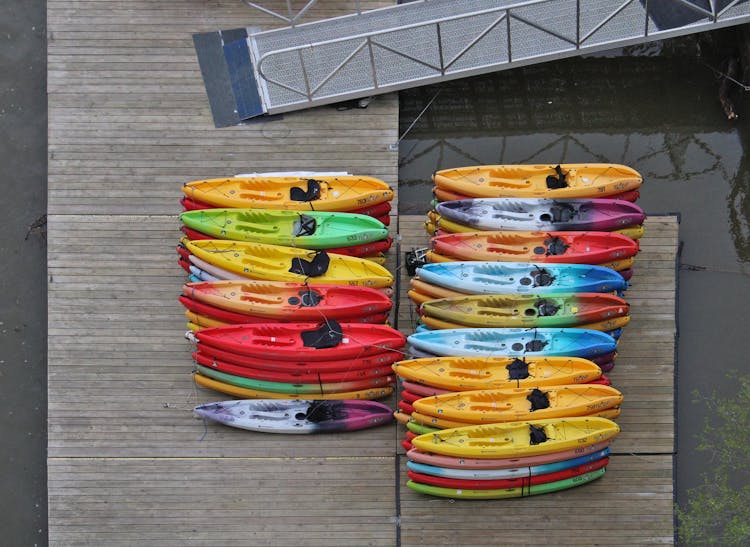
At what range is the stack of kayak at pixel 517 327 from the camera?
17.7 meters

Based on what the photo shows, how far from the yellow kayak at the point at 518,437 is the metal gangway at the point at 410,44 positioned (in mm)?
5597

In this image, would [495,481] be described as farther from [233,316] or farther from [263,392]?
[233,316]

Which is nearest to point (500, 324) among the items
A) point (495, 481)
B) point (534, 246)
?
point (534, 246)

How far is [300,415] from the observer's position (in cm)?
1841

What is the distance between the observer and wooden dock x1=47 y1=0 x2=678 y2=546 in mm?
18391

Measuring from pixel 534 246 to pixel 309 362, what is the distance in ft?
12.2

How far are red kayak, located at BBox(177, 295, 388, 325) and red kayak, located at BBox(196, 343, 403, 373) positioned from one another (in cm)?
48

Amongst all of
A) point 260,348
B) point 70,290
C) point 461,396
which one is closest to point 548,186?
point 461,396

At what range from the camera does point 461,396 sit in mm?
17844

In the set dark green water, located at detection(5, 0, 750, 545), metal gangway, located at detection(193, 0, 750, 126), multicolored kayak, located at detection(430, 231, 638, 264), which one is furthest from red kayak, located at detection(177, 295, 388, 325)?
metal gangway, located at detection(193, 0, 750, 126)

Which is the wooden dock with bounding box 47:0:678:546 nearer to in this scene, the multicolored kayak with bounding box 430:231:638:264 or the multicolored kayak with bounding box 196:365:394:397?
the multicolored kayak with bounding box 196:365:394:397

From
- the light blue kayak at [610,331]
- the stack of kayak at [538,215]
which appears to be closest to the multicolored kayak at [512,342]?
the light blue kayak at [610,331]

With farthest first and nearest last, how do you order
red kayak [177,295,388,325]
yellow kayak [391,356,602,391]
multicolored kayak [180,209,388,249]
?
multicolored kayak [180,209,388,249]
red kayak [177,295,388,325]
yellow kayak [391,356,602,391]

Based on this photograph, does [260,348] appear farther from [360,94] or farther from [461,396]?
[360,94]
